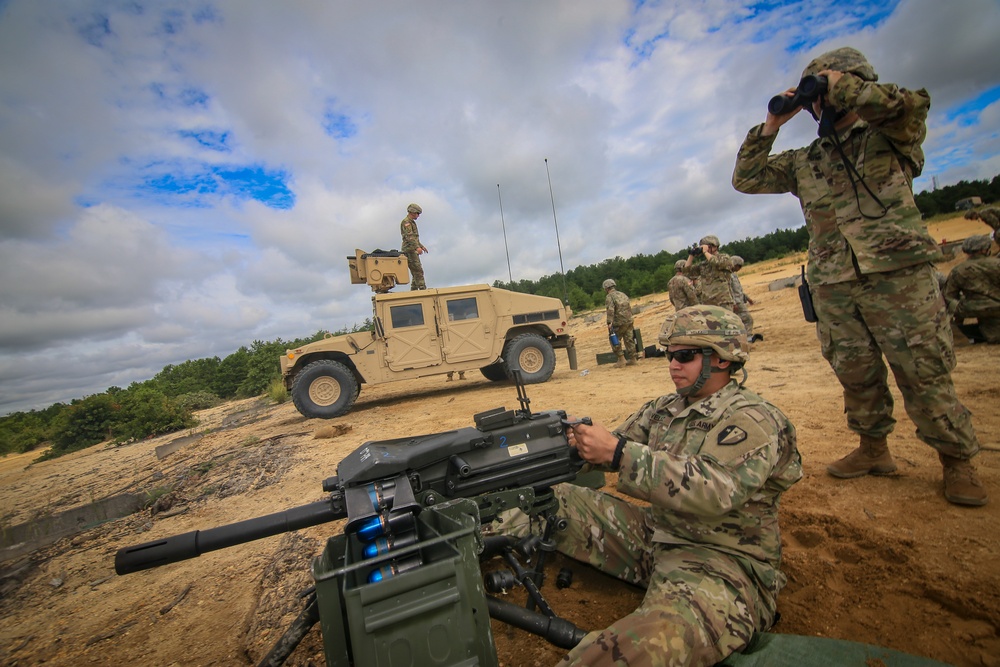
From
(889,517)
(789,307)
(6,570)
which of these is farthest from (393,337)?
(789,307)

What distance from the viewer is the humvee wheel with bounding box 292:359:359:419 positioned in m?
7.62

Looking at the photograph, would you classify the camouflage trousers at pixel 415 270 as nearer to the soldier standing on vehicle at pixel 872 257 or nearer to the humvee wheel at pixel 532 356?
the humvee wheel at pixel 532 356

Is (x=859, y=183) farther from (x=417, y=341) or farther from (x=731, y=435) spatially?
(x=417, y=341)

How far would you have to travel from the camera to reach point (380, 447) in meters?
1.75

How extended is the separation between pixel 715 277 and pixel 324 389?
747 centimetres

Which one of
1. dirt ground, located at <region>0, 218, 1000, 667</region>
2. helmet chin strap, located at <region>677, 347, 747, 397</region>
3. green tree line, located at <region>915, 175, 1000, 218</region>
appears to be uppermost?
green tree line, located at <region>915, 175, 1000, 218</region>

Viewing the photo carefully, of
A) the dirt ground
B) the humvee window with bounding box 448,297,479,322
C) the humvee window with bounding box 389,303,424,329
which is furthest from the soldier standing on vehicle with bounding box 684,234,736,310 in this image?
the humvee window with bounding box 389,303,424,329

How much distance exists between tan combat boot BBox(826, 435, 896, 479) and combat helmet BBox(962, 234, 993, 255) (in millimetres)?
5423

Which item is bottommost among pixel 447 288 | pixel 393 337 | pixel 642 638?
pixel 642 638

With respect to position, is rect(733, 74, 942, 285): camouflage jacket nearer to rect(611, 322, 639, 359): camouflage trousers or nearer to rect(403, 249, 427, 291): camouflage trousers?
rect(611, 322, 639, 359): camouflage trousers

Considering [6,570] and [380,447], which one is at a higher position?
[380,447]

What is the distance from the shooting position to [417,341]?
8375 mm

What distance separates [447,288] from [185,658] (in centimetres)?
710

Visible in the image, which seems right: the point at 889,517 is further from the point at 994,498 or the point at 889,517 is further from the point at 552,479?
the point at 552,479
